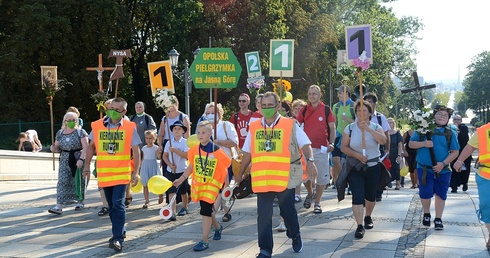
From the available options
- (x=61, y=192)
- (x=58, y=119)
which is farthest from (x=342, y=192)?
(x=58, y=119)

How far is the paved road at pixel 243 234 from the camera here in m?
6.83

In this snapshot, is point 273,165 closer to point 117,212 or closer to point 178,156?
point 117,212

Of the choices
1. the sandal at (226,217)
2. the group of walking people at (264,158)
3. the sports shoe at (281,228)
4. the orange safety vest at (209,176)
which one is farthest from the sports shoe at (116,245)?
the sports shoe at (281,228)

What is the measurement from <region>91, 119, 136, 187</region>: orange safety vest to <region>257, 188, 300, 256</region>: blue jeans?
185cm

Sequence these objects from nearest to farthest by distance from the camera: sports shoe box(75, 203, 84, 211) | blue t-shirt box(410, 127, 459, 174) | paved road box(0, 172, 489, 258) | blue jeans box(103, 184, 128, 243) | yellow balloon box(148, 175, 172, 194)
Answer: paved road box(0, 172, 489, 258) → blue jeans box(103, 184, 128, 243) → yellow balloon box(148, 175, 172, 194) → blue t-shirt box(410, 127, 459, 174) → sports shoe box(75, 203, 84, 211)

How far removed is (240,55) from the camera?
33344 mm

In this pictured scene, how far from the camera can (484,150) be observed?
22.4ft

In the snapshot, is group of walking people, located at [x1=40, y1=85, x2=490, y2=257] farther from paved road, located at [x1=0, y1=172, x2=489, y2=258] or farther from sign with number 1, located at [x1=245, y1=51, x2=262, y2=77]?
sign with number 1, located at [x1=245, y1=51, x2=262, y2=77]

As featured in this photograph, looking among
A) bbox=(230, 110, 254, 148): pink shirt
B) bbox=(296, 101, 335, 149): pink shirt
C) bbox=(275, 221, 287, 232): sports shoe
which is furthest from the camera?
bbox=(230, 110, 254, 148): pink shirt

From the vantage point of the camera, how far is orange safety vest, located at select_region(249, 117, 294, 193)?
250 inches

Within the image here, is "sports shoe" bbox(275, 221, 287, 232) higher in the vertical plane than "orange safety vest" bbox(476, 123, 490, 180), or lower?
lower

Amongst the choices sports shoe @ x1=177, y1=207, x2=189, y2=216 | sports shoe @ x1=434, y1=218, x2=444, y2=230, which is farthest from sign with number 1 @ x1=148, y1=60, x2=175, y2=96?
sports shoe @ x1=434, y1=218, x2=444, y2=230

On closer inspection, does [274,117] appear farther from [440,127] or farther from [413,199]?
[413,199]

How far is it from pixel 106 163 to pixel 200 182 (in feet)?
4.08
